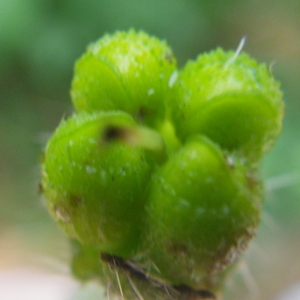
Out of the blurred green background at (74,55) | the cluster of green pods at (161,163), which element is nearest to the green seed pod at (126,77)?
→ the cluster of green pods at (161,163)

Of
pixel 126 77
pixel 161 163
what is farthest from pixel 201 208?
pixel 126 77

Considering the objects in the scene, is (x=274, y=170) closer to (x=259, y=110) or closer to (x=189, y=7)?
(x=189, y=7)

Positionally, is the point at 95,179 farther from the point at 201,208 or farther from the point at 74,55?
the point at 74,55

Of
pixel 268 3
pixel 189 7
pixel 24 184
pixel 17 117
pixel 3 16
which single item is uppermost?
pixel 268 3

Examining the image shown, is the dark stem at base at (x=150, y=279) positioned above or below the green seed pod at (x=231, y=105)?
below

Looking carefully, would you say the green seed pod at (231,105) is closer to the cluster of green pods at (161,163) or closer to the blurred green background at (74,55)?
the cluster of green pods at (161,163)

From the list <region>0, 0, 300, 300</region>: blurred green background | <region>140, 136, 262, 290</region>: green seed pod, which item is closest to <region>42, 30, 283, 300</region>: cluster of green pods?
<region>140, 136, 262, 290</region>: green seed pod

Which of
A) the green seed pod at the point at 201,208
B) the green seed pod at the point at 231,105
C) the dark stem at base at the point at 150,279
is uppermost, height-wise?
the green seed pod at the point at 231,105

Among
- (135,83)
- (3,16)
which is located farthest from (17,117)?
(135,83)
